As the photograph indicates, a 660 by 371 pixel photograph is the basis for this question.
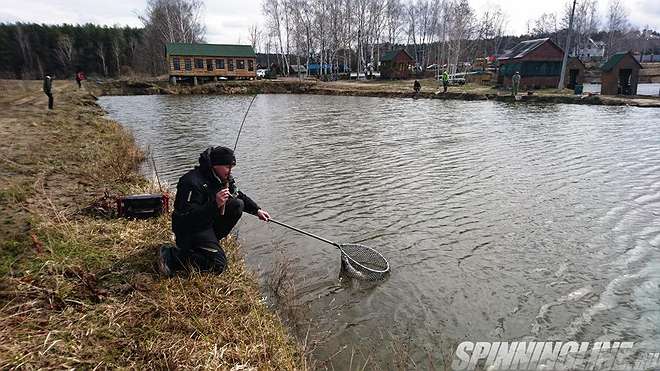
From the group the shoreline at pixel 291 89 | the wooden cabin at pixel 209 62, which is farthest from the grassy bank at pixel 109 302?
the wooden cabin at pixel 209 62

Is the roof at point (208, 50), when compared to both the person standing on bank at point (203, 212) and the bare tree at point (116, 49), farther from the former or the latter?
the person standing on bank at point (203, 212)

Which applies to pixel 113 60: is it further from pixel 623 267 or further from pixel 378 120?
pixel 623 267

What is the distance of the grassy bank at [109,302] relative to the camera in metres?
3.43

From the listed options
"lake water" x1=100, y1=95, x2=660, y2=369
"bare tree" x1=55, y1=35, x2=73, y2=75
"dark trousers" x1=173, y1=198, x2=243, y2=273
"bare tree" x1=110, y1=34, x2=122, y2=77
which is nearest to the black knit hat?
"dark trousers" x1=173, y1=198, x2=243, y2=273

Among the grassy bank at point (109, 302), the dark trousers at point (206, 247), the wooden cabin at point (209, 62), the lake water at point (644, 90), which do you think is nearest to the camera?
the grassy bank at point (109, 302)

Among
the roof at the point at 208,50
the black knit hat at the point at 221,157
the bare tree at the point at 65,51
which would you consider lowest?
the black knit hat at the point at 221,157

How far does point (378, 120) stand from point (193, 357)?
22135 millimetres

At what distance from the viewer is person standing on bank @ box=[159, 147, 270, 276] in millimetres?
4617

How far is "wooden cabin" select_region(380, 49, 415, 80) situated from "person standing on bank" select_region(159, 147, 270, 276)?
6044 cm

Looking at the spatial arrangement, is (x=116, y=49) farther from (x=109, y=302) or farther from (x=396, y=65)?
(x=109, y=302)

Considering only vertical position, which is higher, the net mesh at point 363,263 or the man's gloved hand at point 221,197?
the man's gloved hand at point 221,197

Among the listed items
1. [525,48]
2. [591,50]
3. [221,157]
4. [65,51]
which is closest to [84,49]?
[65,51]

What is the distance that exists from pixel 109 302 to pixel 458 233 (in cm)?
605

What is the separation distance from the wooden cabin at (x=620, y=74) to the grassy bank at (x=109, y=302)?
38.6 m
